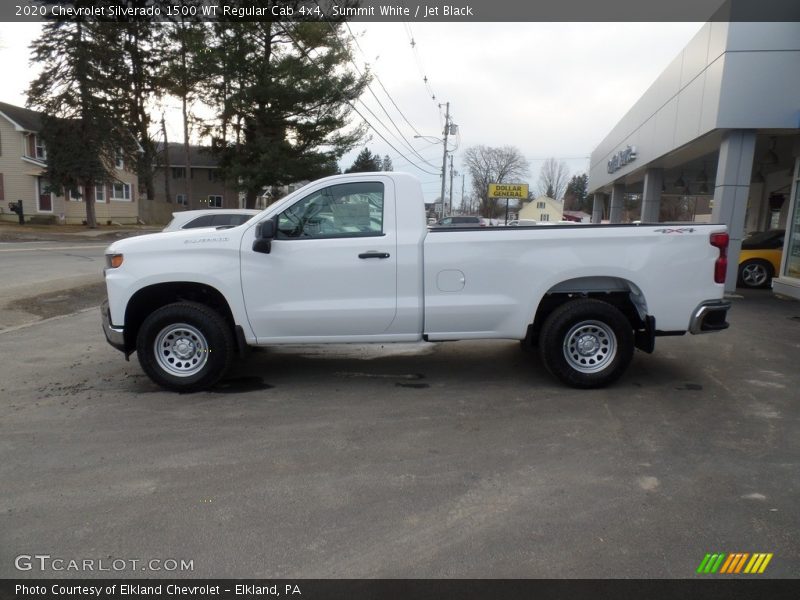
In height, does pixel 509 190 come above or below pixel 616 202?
above

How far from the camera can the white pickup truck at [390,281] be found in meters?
5.55

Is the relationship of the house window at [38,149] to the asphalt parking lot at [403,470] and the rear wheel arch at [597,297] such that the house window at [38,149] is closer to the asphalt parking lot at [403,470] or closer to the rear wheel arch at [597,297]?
the asphalt parking lot at [403,470]

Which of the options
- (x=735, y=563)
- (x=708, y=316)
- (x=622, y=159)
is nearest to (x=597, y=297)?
(x=708, y=316)

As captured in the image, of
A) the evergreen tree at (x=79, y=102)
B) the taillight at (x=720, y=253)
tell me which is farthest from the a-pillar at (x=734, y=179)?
the evergreen tree at (x=79, y=102)

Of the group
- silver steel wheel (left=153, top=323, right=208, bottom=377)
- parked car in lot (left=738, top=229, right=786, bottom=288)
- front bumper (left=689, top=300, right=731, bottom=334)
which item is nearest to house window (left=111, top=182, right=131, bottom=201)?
parked car in lot (left=738, top=229, right=786, bottom=288)

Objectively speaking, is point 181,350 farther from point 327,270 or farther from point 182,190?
point 182,190

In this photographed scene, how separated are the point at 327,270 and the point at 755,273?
530 inches

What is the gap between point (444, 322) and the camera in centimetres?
570

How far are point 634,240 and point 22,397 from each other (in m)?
6.22

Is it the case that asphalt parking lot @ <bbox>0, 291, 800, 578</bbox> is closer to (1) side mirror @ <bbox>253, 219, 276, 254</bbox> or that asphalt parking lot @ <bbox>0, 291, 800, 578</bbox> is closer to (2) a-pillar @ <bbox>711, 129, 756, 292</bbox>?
(1) side mirror @ <bbox>253, 219, 276, 254</bbox>

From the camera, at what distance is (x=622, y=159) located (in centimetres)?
2158

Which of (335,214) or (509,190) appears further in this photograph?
(509,190)

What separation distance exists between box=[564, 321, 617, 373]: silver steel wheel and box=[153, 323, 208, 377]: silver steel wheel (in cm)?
367

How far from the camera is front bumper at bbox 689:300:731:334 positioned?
5.60 m
